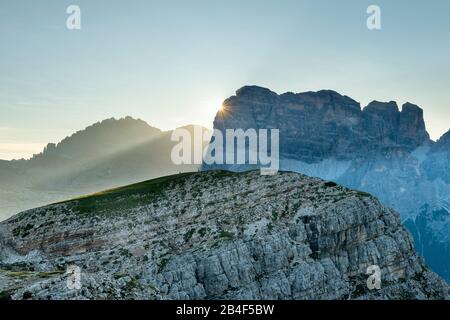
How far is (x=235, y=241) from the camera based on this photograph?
106 meters

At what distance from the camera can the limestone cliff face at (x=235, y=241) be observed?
3971 inches

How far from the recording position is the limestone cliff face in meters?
101

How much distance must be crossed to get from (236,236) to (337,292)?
27332 millimetres

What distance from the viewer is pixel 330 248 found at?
114 m
